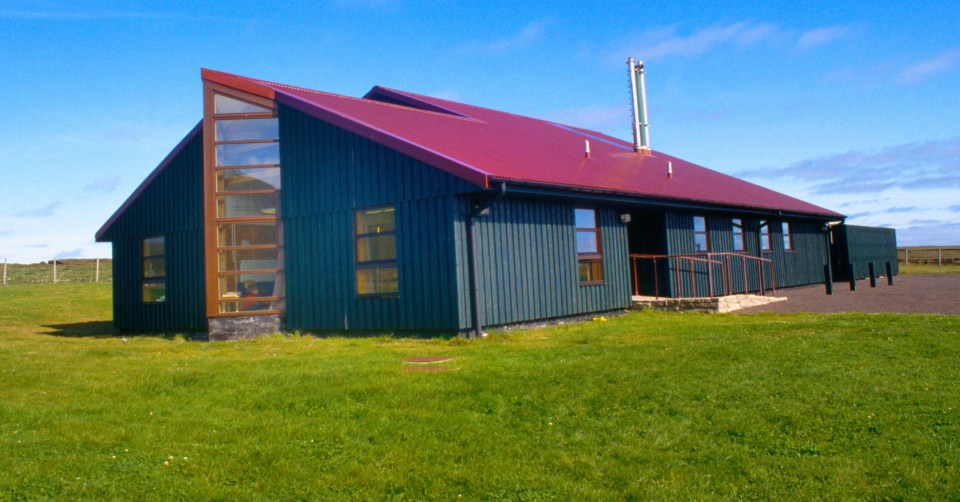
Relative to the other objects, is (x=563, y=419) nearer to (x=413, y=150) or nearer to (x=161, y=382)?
(x=161, y=382)

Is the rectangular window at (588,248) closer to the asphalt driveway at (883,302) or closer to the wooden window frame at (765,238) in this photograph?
the asphalt driveway at (883,302)

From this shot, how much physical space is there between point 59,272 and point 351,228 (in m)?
36.5

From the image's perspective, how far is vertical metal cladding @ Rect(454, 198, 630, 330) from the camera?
13.9 m

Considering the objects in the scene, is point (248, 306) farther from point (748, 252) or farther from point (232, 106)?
point (748, 252)

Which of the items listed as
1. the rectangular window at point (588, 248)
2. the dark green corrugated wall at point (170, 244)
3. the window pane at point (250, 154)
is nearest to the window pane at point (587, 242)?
the rectangular window at point (588, 248)

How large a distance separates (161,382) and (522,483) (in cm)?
555

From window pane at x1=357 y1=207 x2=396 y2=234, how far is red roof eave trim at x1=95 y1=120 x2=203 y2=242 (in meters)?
6.33

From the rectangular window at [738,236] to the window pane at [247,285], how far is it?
510 inches

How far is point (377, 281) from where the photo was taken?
14891 millimetres

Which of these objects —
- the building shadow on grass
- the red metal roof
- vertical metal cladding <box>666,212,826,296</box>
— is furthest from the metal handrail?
the building shadow on grass

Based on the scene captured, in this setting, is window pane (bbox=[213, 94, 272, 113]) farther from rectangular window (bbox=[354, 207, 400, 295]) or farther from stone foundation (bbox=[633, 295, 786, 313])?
stone foundation (bbox=[633, 295, 786, 313])

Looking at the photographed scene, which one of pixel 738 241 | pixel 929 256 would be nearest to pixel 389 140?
pixel 738 241

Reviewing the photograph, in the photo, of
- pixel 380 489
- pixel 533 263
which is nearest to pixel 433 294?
pixel 533 263

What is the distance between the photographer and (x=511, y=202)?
14711 millimetres
